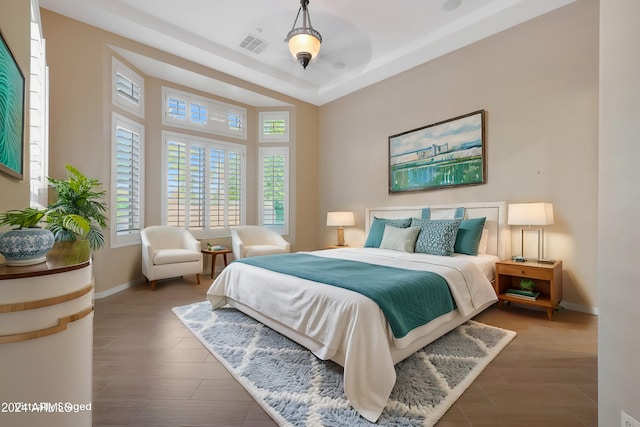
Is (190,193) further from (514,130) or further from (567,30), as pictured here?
(567,30)

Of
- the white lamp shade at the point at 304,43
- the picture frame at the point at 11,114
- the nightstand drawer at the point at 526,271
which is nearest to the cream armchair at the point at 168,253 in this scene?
the picture frame at the point at 11,114

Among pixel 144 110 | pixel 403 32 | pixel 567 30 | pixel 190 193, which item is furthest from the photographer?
pixel 190 193

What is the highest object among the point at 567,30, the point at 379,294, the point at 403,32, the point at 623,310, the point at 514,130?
the point at 403,32

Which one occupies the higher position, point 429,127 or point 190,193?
point 429,127

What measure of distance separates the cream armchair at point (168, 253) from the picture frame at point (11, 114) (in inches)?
88.7

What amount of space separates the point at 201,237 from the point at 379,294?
4.14 metres

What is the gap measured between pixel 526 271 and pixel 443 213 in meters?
1.20

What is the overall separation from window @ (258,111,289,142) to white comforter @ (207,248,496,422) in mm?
3551

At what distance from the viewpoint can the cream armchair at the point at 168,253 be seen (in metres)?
3.86

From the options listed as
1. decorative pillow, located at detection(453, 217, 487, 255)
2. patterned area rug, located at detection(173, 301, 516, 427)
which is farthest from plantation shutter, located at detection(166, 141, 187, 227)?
decorative pillow, located at detection(453, 217, 487, 255)

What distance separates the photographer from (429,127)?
4.10m

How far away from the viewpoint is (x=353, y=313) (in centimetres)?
168

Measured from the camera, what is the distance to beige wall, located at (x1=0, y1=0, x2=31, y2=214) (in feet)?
5.21

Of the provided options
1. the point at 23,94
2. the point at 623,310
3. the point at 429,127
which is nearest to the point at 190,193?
the point at 23,94
